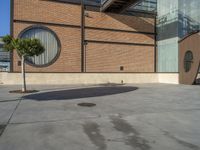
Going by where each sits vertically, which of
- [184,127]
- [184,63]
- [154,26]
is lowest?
[184,127]

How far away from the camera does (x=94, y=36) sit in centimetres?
2717

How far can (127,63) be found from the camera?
2878cm

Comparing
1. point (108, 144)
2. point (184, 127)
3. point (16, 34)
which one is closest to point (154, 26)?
point (16, 34)

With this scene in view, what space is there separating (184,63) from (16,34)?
1713 cm

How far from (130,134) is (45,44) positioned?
2023cm

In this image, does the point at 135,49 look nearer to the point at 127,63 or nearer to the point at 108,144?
the point at 127,63

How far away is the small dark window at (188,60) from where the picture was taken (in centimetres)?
2634

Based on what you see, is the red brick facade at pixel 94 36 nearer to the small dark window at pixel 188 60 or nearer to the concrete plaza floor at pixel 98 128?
the small dark window at pixel 188 60

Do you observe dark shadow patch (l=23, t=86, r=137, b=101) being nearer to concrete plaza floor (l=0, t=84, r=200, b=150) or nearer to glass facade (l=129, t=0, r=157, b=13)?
concrete plaza floor (l=0, t=84, r=200, b=150)

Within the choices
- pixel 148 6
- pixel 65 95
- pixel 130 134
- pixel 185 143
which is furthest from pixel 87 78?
pixel 185 143

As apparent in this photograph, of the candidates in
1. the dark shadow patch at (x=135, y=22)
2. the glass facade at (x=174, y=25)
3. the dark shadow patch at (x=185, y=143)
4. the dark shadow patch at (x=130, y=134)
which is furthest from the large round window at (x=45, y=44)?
the dark shadow patch at (x=185, y=143)

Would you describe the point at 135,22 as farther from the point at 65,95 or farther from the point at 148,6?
the point at 65,95

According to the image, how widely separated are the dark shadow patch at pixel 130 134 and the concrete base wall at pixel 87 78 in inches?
671

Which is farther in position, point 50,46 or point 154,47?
point 154,47
